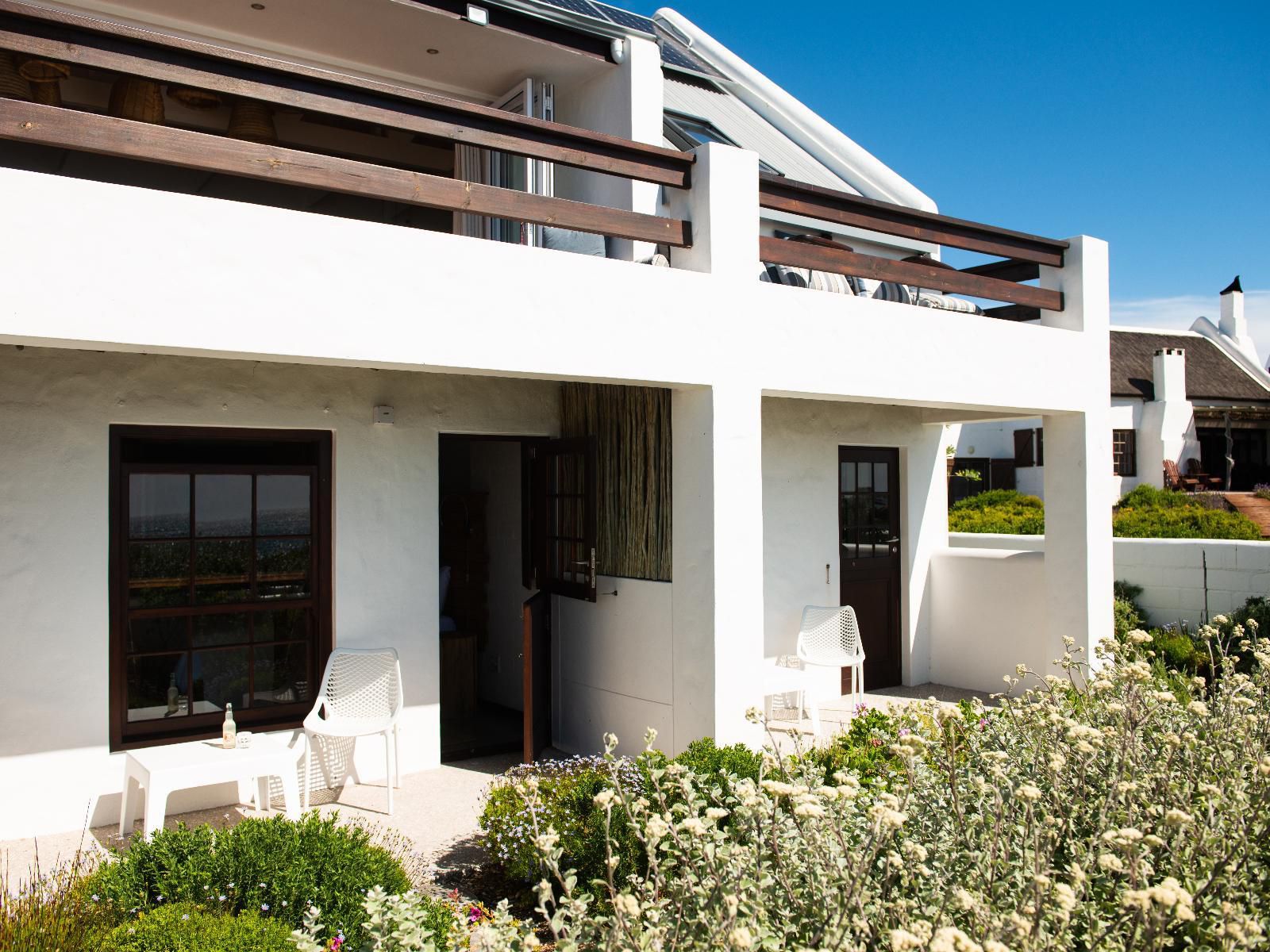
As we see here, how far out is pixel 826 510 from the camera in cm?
993

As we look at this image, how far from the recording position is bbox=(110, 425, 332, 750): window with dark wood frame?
645cm

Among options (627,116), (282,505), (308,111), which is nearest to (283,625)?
(282,505)

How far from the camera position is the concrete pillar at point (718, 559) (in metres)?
6.23

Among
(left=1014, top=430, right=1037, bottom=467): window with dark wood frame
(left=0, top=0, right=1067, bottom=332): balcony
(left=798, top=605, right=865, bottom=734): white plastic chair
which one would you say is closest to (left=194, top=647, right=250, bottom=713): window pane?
(left=0, top=0, right=1067, bottom=332): balcony

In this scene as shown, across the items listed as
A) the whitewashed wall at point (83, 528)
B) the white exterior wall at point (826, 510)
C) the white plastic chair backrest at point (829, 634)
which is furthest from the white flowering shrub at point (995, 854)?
the white exterior wall at point (826, 510)

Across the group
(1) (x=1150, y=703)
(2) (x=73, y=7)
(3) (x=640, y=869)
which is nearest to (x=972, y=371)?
(1) (x=1150, y=703)

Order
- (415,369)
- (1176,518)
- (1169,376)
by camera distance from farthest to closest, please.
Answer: (1169,376), (1176,518), (415,369)

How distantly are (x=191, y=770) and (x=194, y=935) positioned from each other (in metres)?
2.10

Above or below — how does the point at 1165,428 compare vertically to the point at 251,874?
above

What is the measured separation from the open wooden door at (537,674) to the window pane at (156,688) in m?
2.44

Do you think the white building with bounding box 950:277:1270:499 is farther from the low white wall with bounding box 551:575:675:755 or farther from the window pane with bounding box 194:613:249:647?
the window pane with bounding box 194:613:249:647

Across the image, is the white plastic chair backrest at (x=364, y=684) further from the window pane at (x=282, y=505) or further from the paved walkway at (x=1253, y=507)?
the paved walkway at (x=1253, y=507)

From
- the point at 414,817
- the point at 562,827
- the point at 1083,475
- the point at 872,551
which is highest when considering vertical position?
the point at 1083,475

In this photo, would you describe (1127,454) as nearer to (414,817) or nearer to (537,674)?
(537,674)
